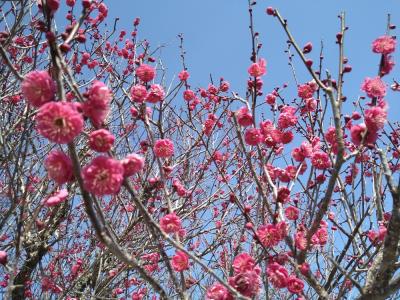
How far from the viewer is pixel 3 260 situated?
7.28 feet

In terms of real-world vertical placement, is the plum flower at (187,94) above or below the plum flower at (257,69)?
above

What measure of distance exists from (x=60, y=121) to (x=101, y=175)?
23 cm

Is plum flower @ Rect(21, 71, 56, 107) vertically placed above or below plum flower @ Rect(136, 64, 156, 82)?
below

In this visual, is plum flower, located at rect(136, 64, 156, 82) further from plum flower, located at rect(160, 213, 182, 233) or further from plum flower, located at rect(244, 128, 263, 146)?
plum flower, located at rect(160, 213, 182, 233)

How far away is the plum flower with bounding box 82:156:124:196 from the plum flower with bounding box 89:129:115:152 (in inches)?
2.1

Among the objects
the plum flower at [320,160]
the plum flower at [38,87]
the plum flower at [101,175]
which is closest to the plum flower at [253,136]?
the plum flower at [320,160]

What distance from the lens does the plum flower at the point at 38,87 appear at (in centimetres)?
141

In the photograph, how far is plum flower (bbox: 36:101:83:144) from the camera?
4.32ft

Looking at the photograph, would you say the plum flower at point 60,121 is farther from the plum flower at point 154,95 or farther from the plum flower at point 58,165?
the plum flower at point 154,95

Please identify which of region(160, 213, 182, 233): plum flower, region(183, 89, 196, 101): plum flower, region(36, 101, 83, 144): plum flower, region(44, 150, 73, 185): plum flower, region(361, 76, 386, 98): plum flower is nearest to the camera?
region(36, 101, 83, 144): plum flower

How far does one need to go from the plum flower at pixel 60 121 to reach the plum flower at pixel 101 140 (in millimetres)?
87

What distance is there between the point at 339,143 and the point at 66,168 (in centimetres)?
134

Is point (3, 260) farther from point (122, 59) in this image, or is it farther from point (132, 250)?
point (122, 59)

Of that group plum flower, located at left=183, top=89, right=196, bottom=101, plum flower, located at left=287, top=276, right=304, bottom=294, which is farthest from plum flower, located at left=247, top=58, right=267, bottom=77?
plum flower, located at left=287, top=276, right=304, bottom=294
